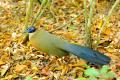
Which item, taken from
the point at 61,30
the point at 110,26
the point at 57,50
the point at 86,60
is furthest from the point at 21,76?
the point at 110,26

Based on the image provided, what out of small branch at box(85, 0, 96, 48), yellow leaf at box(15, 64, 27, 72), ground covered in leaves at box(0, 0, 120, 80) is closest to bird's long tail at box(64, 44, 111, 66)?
ground covered in leaves at box(0, 0, 120, 80)

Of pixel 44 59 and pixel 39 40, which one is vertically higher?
pixel 39 40

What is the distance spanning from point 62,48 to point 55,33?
3.09ft

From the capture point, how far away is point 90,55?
3172 millimetres

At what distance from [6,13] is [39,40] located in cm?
152

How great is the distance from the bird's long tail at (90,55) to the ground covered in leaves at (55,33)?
0.53ft

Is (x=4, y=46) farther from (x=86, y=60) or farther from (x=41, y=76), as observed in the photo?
(x=86, y=60)

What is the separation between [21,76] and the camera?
3.41 metres

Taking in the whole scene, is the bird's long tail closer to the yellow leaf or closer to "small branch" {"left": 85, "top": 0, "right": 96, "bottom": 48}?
"small branch" {"left": 85, "top": 0, "right": 96, "bottom": 48}

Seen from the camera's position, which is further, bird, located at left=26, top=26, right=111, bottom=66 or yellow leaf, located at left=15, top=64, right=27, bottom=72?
yellow leaf, located at left=15, top=64, right=27, bottom=72

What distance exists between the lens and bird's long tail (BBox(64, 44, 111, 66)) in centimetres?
312

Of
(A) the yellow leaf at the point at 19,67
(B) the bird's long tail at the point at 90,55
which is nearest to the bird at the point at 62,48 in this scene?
(B) the bird's long tail at the point at 90,55

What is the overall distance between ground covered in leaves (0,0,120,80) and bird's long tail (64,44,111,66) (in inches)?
6.4

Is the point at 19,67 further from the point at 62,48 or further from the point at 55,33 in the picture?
the point at 55,33
